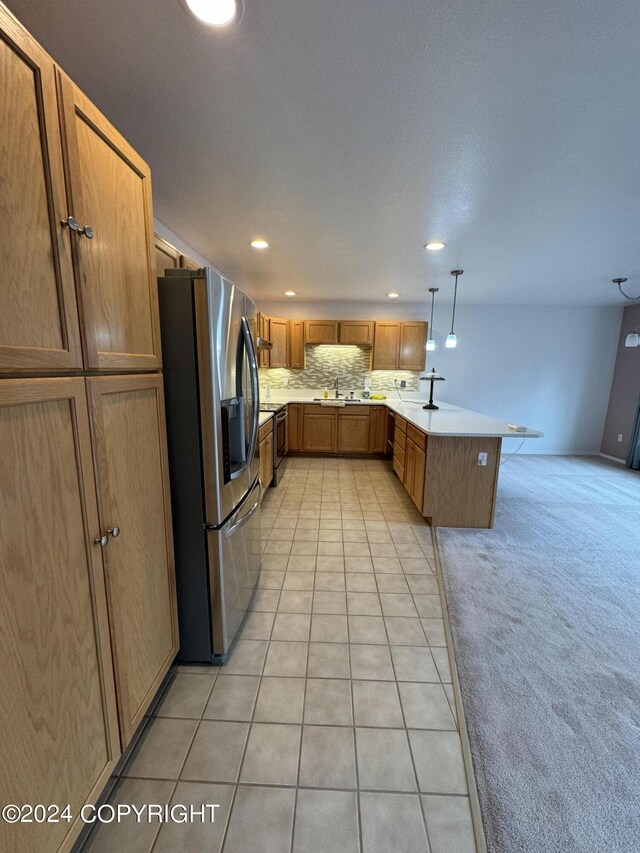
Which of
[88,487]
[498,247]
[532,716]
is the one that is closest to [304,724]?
[532,716]

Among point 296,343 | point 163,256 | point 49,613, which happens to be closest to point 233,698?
point 49,613

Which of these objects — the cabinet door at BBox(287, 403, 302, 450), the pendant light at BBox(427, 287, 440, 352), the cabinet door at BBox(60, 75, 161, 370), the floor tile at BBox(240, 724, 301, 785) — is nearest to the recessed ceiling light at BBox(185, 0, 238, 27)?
the cabinet door at BBox(60, 75, 161, 370)

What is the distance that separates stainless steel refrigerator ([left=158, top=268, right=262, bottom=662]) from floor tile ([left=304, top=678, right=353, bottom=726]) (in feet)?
1.50

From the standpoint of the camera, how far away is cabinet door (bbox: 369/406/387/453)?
519 centimetres

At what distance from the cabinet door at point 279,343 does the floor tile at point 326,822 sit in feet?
15.7

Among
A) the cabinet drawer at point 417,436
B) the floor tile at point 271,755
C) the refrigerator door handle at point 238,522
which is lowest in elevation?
the floor tile at point 271,755

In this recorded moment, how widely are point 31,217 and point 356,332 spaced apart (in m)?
4.90

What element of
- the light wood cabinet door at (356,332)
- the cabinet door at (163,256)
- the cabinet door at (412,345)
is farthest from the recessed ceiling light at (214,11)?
the cabinet door at (412,345)

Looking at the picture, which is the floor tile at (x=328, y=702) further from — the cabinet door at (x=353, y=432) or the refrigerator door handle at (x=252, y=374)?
the cabinet door at (x=353, y=432)

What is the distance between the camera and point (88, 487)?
912 millimetres

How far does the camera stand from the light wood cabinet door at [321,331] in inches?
211

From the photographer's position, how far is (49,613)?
78cm

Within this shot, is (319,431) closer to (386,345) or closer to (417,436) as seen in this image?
(386,345)

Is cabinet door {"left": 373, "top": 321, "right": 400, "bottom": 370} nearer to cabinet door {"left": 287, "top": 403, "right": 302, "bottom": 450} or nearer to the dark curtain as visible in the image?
cabinet door {"left": 287, "top": 403, "right": 302, "bottom": 450}
